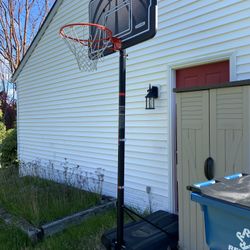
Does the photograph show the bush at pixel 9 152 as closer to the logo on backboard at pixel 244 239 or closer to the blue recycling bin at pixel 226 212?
the blue recycling bin at pixel 226 212

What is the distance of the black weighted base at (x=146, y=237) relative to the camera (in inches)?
126

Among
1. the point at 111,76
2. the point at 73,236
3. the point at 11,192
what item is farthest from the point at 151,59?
the point at 11,192

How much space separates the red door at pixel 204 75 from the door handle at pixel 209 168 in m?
1.13

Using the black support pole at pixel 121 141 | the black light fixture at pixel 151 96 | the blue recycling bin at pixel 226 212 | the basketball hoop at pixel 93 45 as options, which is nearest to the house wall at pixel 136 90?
the black light fixture at pixel 151 96

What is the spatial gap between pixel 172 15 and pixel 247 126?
2.61 meters

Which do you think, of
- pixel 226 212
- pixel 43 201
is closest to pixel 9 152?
pixel 43 201

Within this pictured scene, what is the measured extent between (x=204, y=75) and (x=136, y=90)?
4.70ft

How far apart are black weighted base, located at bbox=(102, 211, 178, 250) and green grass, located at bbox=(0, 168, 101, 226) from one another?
5.16 feet

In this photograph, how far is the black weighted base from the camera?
321 centimetres

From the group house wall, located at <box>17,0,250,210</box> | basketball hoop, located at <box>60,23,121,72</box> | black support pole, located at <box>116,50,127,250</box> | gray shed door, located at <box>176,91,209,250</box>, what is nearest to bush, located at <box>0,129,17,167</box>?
house wall, located at <box>17,0,250,210</box>

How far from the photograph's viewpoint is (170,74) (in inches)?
183

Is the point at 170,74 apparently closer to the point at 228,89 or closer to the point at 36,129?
the point at 228,89

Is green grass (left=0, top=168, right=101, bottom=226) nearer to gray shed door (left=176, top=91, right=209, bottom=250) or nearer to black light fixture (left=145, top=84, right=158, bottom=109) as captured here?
black light fixture (left=145, top=84, right=158, bottom=109)

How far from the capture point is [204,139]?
315 cm
